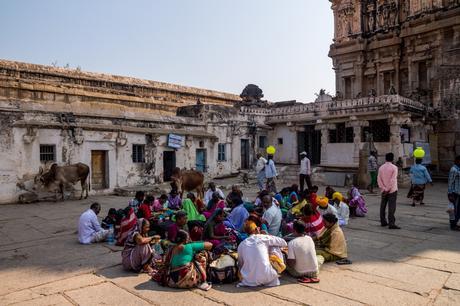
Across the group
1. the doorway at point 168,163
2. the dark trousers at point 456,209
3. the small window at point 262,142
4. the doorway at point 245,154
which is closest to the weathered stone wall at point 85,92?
the doorway at point 168,163

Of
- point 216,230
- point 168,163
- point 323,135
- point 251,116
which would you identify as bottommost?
point 216,230

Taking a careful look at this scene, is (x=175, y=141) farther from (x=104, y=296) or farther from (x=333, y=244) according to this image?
(x=104, y=296)

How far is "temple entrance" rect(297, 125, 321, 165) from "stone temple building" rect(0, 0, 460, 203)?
7cm

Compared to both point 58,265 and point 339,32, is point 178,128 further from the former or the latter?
point 339,32

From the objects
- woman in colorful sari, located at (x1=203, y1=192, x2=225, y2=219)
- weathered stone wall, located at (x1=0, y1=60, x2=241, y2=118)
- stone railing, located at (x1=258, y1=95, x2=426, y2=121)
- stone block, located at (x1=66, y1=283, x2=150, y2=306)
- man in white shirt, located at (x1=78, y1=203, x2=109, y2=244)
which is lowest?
stone block, located at (x1=66, y1=283, x2=150, y2=306)

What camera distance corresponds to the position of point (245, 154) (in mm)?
22203

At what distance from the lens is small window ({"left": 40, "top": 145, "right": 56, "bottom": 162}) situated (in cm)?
1402

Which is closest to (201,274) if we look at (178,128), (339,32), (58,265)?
(58,265)

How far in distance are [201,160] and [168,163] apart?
2.12m

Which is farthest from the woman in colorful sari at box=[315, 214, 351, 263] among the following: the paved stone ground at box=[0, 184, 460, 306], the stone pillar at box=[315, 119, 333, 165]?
the stone pillar at box=[315, 119, 333, 165]

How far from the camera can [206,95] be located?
27359mm

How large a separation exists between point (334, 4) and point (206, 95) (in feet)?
40.5

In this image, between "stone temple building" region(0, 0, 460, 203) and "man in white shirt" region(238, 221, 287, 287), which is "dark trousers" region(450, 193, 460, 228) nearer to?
"man in white shirt" region(238, 221, 287, 287)

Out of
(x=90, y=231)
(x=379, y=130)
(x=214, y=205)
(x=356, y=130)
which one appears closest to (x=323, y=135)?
(x=356, y=130)
